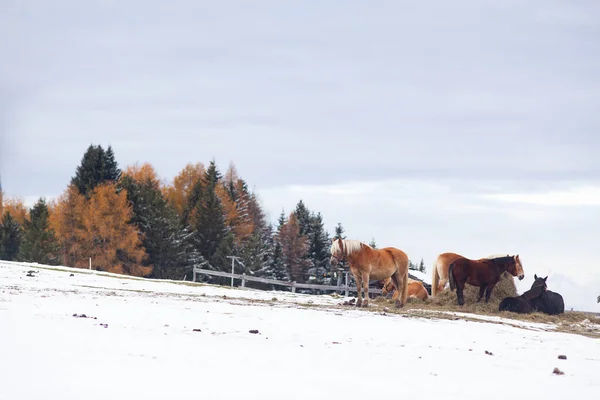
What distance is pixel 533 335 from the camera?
14.1 m

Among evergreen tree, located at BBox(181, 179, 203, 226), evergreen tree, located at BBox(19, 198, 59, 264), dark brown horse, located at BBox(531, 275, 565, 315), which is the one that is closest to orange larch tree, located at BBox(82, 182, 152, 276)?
evergreen tree, located at BBox(19, 198, 59, 264)

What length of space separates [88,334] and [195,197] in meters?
73.1

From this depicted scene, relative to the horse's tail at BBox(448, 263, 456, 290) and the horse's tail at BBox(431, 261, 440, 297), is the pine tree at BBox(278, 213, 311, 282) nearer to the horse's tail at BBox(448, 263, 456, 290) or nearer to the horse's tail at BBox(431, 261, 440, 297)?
the horse's tail at BBox(431, 261, 440, 297)

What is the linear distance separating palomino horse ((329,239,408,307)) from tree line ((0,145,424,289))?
36.2 metres

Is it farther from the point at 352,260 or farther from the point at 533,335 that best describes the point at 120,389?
the point at 352,260

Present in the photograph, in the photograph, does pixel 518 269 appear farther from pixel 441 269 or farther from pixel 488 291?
pixel 441 269

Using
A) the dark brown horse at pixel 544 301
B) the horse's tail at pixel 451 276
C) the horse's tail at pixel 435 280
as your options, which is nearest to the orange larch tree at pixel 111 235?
the horse's tail at pixel 435 280

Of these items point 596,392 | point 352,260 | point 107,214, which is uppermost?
point 107,214

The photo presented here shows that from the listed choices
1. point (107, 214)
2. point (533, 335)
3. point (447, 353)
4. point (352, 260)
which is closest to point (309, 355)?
point (447, 353)

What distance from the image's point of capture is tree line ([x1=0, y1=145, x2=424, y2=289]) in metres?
64.2

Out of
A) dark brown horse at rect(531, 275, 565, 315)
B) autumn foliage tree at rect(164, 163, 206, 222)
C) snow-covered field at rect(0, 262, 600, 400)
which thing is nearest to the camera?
snow-covered field at rect(0, 262, 600, 400)

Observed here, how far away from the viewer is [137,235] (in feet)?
215

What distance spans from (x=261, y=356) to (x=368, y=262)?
36.7 feet

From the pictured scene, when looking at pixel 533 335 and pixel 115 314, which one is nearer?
pixel 115 314
